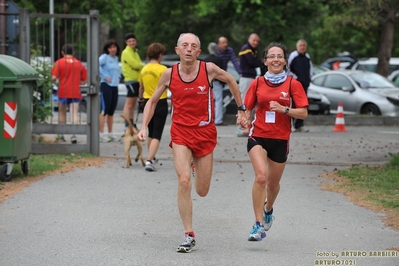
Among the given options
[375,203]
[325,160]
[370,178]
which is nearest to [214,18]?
[325,160]

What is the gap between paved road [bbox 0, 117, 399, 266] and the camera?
7.81 m

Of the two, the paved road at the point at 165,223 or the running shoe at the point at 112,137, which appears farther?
the running shoe at the point at 112,137

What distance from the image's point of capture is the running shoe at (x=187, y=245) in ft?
26.0

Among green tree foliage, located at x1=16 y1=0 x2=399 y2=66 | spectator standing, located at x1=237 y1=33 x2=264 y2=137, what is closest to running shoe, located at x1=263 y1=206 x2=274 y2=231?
spectator standing, located at x1=237 y1=33 x2=264 y2=137

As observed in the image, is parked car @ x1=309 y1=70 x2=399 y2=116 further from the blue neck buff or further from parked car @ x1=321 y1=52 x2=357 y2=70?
the blue neck buff

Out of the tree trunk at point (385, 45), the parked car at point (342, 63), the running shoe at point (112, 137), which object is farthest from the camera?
the parked car at point (342, 63)

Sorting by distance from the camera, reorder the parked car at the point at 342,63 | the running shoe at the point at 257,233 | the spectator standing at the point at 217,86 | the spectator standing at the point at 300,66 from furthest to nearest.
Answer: the parked car at the point at 342,63 < the spectator standing at the point at 217,86 < the spectator standing at the point at 300,66 < the running shoe at the point at 257,233

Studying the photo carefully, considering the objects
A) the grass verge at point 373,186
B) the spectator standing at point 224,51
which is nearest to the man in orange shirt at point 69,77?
the grass verge at point 373,186

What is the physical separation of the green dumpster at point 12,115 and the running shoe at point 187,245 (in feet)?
15.2

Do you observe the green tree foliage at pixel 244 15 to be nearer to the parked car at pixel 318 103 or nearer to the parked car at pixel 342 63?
the parked car at pixel 318 103

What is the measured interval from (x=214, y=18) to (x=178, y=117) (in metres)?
25.4

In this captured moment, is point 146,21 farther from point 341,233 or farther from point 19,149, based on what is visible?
point 341,233

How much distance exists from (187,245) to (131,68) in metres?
9.60

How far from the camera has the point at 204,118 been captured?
8375 millimetres
